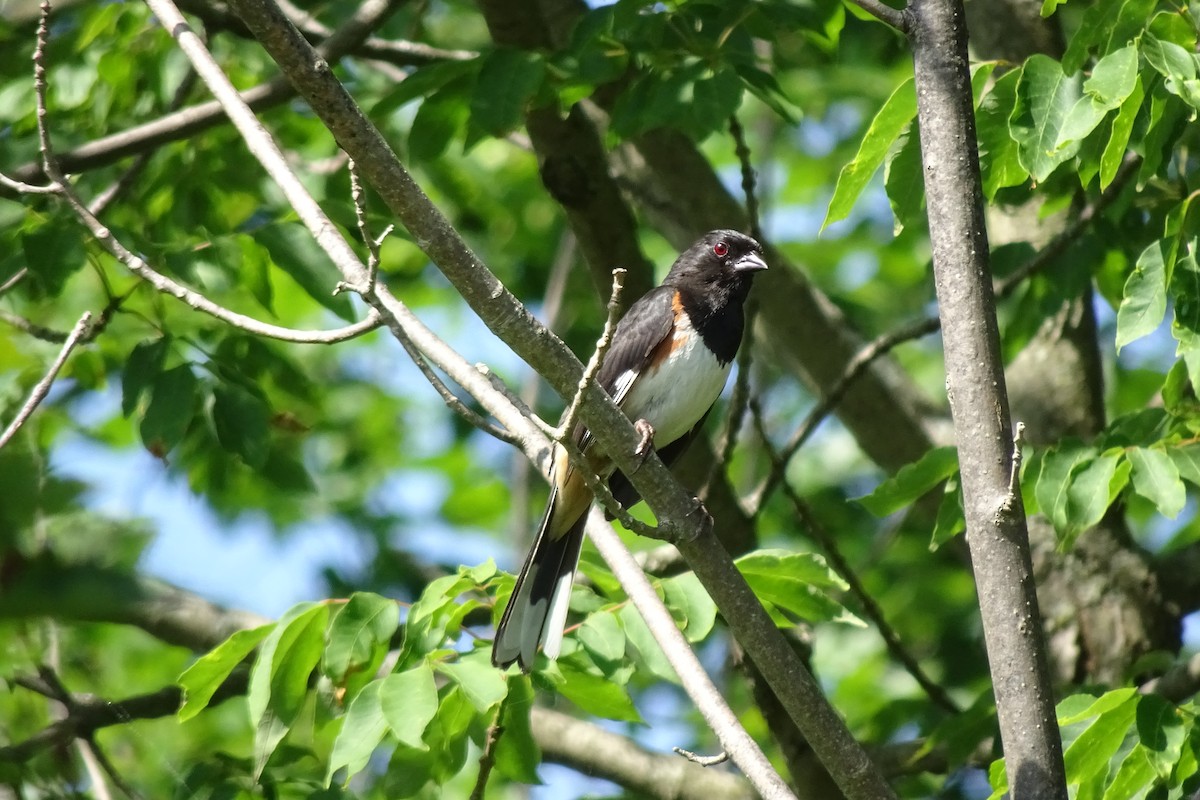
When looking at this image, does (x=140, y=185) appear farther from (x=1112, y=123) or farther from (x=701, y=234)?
(x=1112, y=123)

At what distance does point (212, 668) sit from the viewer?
3.69m

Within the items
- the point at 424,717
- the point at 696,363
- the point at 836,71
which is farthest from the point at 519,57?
the point at 836,71

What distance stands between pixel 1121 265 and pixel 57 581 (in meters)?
4.18

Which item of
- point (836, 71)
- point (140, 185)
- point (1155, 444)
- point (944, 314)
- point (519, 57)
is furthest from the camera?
point (836, 71)

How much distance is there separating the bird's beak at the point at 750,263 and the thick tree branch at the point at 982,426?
2128 mm

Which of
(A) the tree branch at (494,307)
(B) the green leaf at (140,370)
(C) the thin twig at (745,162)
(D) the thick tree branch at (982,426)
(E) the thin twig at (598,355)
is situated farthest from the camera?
(C) the thin twig at (745,162)

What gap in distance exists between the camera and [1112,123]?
3.16 metres

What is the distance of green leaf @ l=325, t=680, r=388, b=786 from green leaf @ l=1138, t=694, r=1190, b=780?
1.87 metres

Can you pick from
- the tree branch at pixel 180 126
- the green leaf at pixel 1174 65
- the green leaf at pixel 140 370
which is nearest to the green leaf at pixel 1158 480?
the green leaf at pixel 1174 65

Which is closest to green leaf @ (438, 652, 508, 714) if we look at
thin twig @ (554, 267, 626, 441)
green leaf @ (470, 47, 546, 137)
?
thin twig @ (554, 267, 626, 441)

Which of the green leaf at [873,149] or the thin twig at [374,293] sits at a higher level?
the green leaf at [873,149]

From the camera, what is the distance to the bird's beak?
5098mm

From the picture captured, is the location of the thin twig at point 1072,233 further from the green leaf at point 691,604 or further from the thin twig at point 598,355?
the thin twig at point 598,355

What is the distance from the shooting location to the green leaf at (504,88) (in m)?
4.09
